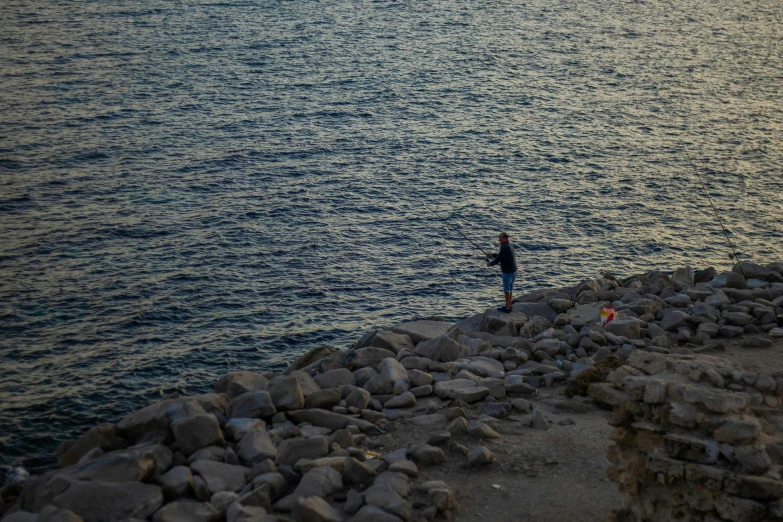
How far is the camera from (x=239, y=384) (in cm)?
1656

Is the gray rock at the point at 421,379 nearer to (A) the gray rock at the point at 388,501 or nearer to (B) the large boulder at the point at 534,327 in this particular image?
(B) the large boulder at the point at 534,327

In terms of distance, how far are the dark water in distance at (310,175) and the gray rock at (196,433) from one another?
19.4ft

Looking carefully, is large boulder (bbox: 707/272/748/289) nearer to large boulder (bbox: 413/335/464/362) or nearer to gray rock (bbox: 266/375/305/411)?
large boulder (bbox: 413/335/464/362)

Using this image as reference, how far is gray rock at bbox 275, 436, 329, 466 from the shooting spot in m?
13.1

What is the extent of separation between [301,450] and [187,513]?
2118 millimetres

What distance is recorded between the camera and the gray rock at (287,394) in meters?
15.1

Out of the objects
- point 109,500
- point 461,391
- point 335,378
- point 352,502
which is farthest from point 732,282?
point 109,500

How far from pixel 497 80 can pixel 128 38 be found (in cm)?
2344

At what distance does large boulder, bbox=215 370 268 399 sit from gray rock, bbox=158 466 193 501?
3781 millimetres

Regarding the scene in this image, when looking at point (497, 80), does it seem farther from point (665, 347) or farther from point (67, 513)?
point (67, 513)

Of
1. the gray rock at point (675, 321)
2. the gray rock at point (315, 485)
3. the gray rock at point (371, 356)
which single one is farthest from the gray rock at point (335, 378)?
the gray rock at point (675, 321)

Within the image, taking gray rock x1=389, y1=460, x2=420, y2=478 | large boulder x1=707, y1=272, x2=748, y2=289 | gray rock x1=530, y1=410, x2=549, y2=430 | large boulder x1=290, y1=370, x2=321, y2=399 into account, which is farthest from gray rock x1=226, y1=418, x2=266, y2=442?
large boulder x1=707, y1=272, x2=748, y2=289

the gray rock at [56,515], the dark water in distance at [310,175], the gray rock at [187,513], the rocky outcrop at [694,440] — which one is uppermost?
the rocky outcrop at [694,440]

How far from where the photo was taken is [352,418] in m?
14.8
